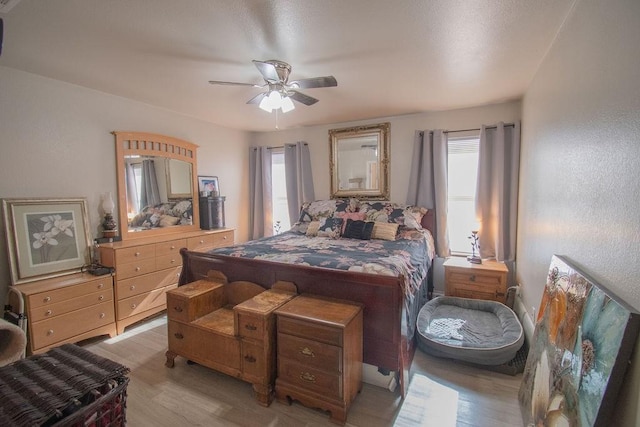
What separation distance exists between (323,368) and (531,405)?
115 cm

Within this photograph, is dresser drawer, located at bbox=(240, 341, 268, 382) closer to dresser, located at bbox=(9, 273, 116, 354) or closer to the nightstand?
dresser, located at bbox=(9, 273, 116, 354)

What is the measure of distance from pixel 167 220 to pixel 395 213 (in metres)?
2.96

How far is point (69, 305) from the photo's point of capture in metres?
2.42

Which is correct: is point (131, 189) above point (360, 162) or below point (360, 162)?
below

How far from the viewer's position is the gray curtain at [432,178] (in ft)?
11.9

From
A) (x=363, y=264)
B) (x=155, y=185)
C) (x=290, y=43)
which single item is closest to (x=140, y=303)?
(x=155, y=185)

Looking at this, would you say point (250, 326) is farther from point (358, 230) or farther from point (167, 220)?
point (167, 220)

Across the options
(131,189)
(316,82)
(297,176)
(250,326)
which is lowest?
(250,326)

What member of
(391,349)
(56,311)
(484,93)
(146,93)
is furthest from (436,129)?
(56,311)

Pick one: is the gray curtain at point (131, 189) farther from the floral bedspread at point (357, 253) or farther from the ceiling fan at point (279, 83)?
the ceiling fan at point (279, 83)

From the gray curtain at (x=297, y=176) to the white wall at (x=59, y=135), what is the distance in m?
1.72

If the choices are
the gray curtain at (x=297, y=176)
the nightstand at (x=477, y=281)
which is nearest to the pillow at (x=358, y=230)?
the nightstand at (x=477, y=281)

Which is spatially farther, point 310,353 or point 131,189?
point 131,189

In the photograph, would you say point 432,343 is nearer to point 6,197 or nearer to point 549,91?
point 549,91
